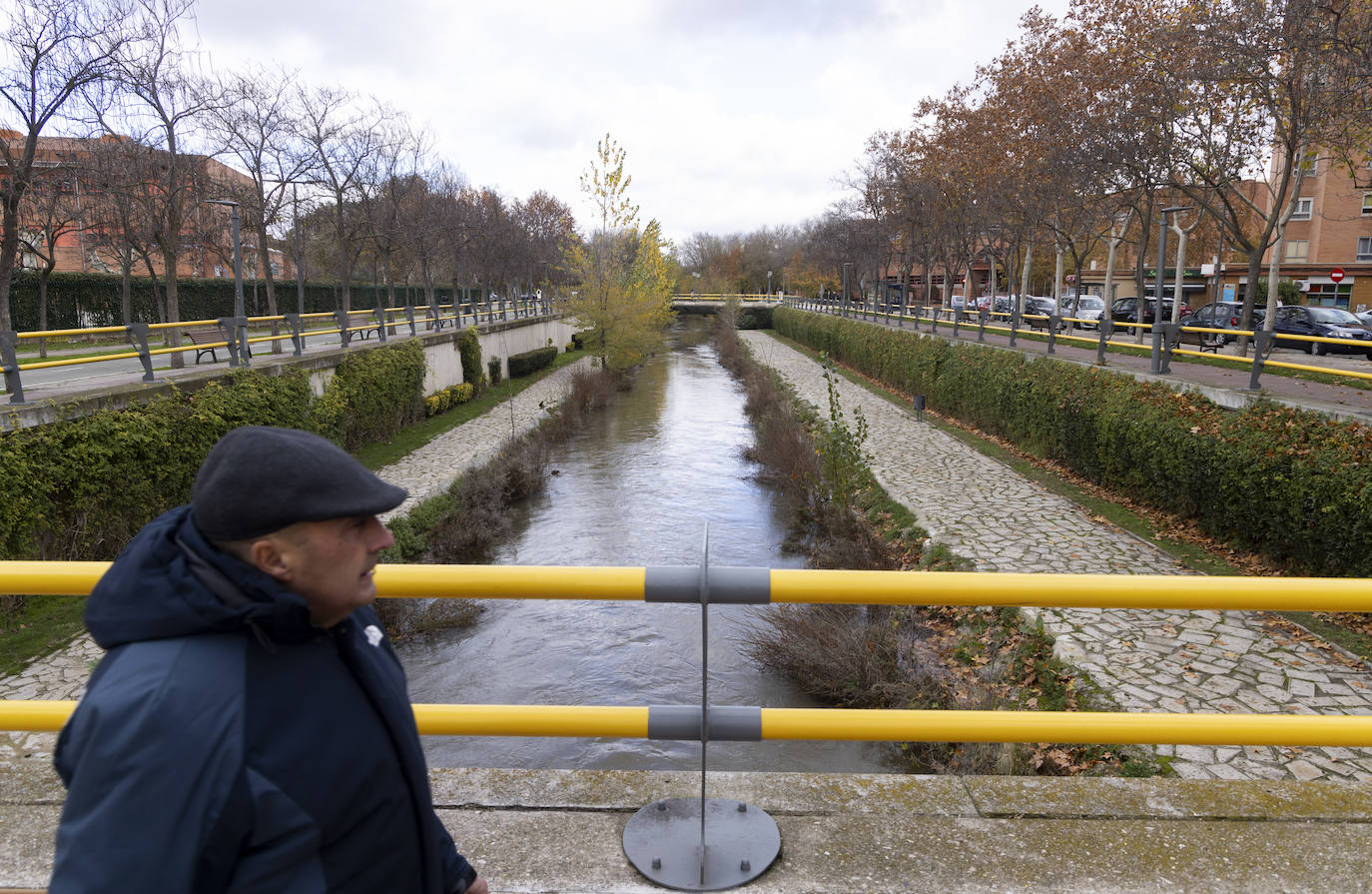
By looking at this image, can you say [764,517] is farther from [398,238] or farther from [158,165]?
[398,238]

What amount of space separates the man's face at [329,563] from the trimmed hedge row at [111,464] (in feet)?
30.3

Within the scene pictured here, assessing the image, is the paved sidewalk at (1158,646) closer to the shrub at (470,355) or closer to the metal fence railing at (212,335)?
the metal fence railing at (212,335)

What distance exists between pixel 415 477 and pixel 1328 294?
53.9 m

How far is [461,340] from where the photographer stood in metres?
29.7

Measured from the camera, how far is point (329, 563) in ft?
4.42

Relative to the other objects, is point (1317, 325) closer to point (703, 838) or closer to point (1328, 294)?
point (1328, 294)

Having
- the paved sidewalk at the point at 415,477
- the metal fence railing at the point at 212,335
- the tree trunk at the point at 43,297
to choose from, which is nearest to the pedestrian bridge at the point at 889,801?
the paved sidewalk at the point at 415,477

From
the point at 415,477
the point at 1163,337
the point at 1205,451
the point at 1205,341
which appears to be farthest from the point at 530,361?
the point at 1205,451

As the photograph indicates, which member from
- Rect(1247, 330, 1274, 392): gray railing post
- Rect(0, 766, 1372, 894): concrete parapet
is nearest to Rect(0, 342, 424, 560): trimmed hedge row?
Rect(0, 766, 1372, 894): concrete parapet

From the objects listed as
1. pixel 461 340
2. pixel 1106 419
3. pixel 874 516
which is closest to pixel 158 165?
pixel 461 340

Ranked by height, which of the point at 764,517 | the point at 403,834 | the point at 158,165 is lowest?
the point at 764,517

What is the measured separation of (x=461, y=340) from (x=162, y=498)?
19.1m

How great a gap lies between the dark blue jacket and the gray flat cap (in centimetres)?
6

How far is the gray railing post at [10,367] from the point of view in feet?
30.0
